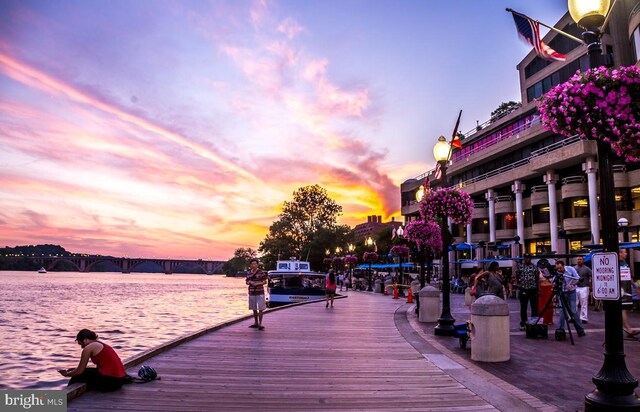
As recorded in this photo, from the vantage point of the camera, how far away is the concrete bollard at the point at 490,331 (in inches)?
385

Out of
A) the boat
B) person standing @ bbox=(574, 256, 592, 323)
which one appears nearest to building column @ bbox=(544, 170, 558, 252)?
the boat

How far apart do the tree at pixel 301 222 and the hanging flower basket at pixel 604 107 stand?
7791 cm

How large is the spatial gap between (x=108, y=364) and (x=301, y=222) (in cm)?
8060

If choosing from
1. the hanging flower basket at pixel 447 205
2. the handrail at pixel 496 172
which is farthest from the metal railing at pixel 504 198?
the hanging flower basket at pixel 447 205

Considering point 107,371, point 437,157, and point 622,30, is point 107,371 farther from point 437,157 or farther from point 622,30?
point 622,30

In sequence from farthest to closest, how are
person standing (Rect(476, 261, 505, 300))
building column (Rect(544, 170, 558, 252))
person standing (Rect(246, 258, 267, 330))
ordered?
1. building column (Rect(544, 170, 558, 252))
2. person standing (Rect(246, 258, 267, 330))
3. person standing (Rect(476, 261, 505, 300))

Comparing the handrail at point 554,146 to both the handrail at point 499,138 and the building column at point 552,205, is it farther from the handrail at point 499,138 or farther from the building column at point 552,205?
the handrail at point 499,138

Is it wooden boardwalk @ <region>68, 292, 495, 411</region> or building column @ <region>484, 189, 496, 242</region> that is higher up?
building column @ <region>484, 189, 496, 242</region>

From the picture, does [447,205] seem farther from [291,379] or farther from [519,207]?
[519,207]

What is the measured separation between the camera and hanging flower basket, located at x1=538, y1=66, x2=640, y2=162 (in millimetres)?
5969

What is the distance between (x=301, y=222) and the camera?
87.8 m

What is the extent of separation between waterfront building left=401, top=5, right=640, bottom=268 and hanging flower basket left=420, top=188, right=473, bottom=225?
63.9ft

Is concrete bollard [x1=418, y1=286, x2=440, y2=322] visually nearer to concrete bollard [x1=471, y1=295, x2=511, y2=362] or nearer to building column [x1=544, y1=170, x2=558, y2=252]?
concrete bollard [x1=471, y1=295, x2=511, y2=362]

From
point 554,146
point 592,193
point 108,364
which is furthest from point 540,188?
point 108,364
